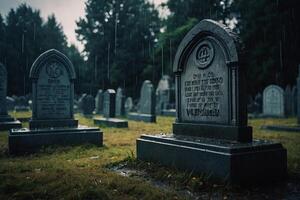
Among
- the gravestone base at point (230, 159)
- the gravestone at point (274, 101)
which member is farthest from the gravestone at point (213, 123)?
the gravestone at point (274, 101)

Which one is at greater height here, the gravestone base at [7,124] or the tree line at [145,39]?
the tree line at [145,39]

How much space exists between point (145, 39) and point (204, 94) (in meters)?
35.0

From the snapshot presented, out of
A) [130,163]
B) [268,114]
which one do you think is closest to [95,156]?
[130,163]

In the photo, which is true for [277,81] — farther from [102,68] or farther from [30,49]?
[30,49]

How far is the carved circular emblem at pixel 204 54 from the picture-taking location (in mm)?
5595

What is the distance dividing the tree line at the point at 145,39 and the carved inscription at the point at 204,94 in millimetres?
21156

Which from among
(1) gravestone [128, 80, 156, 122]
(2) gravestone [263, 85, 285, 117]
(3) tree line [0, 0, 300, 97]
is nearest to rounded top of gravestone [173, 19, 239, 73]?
(1) gravestone [128, 80, 156, 122]

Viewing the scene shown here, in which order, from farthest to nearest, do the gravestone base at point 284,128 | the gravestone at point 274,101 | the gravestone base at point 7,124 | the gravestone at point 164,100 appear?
the gravestone at point 164,100 < the gravestone at point 274,101 < the gravestone base at point 7,124 < the gravestone base at point 284,128

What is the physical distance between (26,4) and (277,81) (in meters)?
48.4

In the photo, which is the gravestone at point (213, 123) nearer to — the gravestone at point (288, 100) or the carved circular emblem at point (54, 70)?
the carved circular emblem at point (54, 70)

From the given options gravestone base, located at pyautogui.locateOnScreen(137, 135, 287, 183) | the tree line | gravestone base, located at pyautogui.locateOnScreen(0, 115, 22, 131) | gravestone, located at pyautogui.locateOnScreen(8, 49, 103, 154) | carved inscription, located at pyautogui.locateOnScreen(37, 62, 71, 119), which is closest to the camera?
gravestone base, located at pyautogui.locateOnScreen(137, 135, 287, 183)

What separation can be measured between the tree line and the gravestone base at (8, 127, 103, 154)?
20.4 m

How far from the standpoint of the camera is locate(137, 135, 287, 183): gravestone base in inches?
169

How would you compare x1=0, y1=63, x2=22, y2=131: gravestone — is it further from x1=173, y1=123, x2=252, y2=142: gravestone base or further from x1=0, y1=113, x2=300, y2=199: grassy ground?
x1=173, y1=123, x2=252, y2=142: gravestone base
